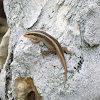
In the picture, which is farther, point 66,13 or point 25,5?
point 25,5

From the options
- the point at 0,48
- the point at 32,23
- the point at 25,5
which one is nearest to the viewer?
the point at 32,23

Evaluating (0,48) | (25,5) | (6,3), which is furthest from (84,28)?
(0,48)

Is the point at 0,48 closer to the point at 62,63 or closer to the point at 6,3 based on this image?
the point at 6,3

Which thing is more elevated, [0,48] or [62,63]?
[0,48]

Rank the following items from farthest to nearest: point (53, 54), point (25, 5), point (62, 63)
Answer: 1. point (25, 5)
2. point (53, 54)
3. point (62, 63)

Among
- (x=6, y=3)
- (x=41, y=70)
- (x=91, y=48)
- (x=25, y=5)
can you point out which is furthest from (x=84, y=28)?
(x=6, y=3)

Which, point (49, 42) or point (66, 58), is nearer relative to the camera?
point (66, 58)

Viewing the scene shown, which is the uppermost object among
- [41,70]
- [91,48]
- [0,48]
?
[0,48]

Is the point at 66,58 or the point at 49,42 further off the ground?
the point at 49,42
